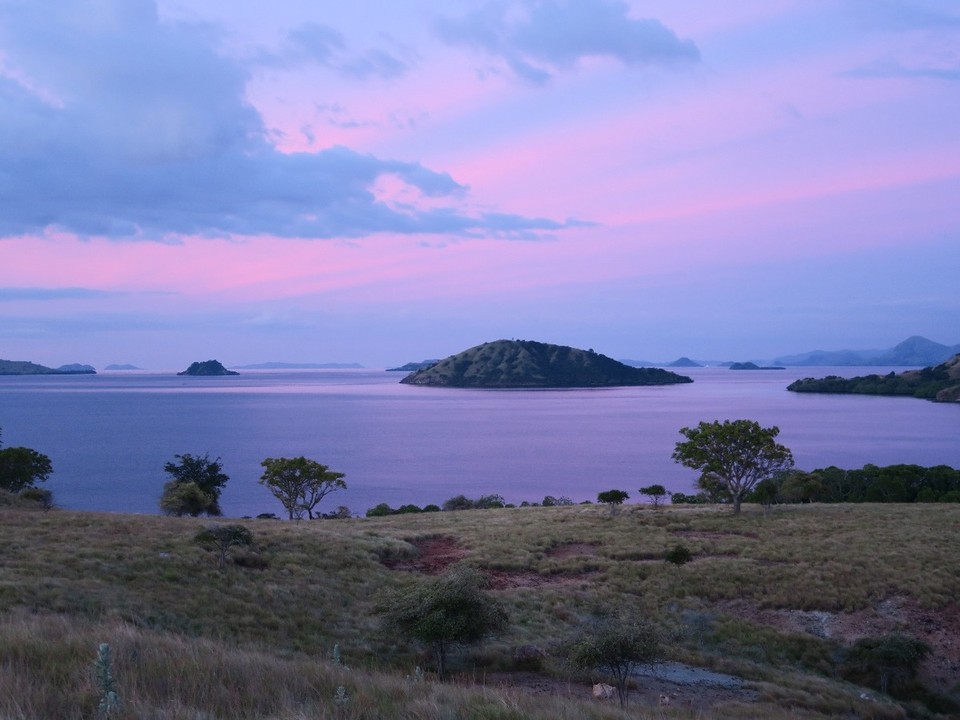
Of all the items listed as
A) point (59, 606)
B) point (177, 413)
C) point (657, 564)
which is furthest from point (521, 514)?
point (177, 413)

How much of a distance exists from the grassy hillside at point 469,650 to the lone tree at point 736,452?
5096 millimetres

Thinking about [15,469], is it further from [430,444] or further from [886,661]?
[430,444]

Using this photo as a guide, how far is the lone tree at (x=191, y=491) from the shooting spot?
1880 inches

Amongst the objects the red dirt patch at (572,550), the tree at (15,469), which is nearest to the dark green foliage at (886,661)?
the red dirt patch at (572,550)

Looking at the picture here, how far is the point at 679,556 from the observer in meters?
26.3

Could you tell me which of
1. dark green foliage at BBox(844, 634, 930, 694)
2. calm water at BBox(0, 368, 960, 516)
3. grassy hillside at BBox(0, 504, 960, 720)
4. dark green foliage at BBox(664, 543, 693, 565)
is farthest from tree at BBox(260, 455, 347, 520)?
dark green foliage at BBox(844, 634, 930, 694)

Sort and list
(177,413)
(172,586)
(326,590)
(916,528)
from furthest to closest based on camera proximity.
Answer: (177,413), (916,528), (326,590), (172,586)

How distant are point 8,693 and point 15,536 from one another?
19.8m

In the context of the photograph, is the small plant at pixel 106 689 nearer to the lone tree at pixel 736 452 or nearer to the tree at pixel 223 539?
the tree at pixel 223 539

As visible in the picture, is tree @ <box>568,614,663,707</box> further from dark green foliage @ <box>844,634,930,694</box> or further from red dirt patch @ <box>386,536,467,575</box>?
red dirt patch @ <box>386,536,467,575</box>

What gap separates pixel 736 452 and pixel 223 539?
28.3m

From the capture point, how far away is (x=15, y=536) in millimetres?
21297

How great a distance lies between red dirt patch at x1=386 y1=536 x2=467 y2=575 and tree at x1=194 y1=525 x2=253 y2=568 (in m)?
5.50

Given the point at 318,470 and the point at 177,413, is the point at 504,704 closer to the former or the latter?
the point at 318,470
